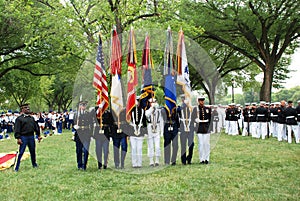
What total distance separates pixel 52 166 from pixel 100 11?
10.5m

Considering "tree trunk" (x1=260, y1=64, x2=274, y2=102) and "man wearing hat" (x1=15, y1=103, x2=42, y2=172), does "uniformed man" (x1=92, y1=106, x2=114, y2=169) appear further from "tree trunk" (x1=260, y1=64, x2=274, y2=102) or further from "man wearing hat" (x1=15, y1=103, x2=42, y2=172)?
"tree trunk" (x1=260, y1=64, x2=274, y2=102)

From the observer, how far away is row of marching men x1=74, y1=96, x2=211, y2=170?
9.80 m

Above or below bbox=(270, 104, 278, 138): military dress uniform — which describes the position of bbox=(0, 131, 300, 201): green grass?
below

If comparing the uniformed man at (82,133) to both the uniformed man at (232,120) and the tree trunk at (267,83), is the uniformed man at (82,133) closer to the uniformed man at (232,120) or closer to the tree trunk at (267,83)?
the uniformed man at (232,120)

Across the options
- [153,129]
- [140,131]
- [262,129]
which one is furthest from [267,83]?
[140,131]

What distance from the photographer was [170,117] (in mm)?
10086

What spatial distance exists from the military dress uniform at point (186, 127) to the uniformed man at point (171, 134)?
16 cm

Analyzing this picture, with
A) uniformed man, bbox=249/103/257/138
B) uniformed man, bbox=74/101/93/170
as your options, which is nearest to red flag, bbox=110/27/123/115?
uniformed man, bbox=74/101/93/170

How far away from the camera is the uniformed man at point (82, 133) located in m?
9.70

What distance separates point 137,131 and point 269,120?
10.4 metres

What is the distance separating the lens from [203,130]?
1018 cm

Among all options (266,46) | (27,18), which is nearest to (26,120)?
(27,18)

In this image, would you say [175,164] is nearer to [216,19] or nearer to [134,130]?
[134,130]

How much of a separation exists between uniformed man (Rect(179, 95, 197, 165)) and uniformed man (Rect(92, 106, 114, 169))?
6.45 ft
